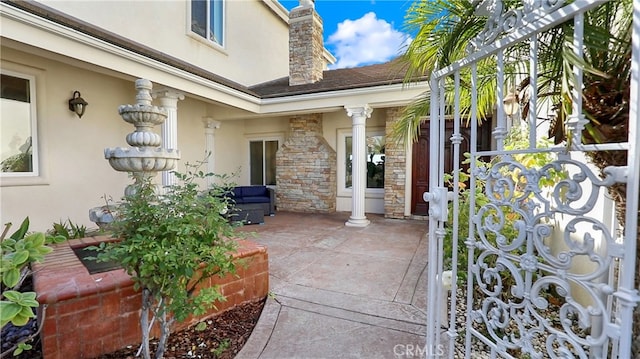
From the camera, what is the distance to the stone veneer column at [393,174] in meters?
7.14

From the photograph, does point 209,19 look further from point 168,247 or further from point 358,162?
point 168,247

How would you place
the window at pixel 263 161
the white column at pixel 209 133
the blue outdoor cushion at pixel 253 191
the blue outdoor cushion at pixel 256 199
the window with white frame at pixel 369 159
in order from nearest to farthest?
the blue outdoor cushion at pixel 256 199 < the blue outdoor cushion at pixel 253 191 < the window with white frame at pixel 369 159 < the white column at pixel 209 133 < the window at pixel 263 161

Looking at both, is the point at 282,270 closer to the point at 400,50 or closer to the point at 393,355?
the point at 393,355

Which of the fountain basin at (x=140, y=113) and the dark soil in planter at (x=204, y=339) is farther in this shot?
the fountain basin at (x=140, y=113)

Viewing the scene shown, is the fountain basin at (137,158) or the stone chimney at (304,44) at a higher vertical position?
the stone chimney at (304,44)

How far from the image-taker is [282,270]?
3.69 metres

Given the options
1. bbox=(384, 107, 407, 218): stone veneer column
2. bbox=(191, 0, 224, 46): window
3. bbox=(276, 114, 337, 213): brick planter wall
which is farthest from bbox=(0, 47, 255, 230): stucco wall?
bbox=(384, 107, 407, 218): stone veneer column

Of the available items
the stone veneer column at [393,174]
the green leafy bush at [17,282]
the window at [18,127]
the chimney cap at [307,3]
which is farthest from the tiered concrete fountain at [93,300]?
the chimney cap at [307,3]

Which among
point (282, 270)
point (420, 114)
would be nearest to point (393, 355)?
point (282, 270)

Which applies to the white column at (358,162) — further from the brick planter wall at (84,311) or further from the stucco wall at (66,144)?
the brick planter wall at (84,311)

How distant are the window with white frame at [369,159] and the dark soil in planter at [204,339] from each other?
5.90m

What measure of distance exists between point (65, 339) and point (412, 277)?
3.14 m

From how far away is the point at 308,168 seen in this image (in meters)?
8.27

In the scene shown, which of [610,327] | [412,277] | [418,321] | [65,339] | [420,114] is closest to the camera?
[610,327]
